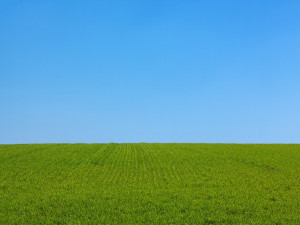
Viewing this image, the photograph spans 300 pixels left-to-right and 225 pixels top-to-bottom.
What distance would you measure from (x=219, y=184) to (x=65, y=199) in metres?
12.1

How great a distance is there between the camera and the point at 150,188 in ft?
70.2

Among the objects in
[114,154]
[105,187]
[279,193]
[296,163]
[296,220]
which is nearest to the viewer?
[296,220]

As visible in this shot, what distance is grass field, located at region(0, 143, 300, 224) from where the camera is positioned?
1539cm

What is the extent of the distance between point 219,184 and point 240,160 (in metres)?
12.5

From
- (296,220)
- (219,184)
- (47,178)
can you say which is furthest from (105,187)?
(296,220)

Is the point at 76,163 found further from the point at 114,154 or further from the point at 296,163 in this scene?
the point at 296,163

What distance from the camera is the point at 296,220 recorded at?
1474cm

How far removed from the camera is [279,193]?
2017cm

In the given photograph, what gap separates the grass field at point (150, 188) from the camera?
15.4 meters

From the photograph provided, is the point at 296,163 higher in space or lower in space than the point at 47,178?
higher

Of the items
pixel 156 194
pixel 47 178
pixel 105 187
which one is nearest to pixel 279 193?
pixel 156 194

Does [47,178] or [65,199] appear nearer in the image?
[65,199]

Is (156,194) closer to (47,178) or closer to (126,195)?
(126,195)

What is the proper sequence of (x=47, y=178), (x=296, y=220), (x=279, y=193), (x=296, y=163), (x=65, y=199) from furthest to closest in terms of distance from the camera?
(x=296, y=163) → (x=47, y=178) → (x=279, y=193) → (x=65, y=199) → (x=296, y=220)
